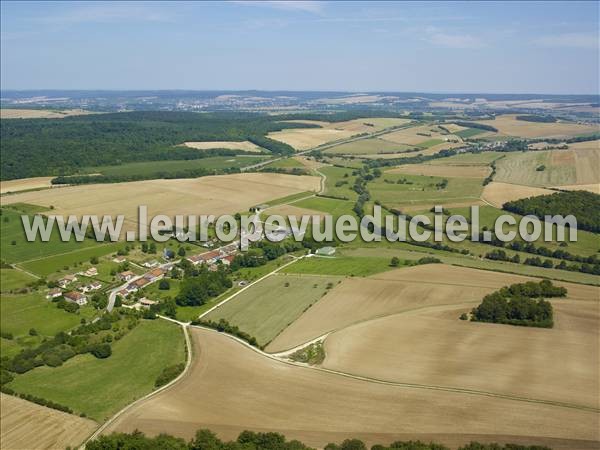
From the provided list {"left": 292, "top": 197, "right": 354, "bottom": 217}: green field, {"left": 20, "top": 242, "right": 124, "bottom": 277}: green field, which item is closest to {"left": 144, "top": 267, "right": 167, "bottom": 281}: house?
{"left": 20, "top": 242, "right": 124, "bottom": 277}: green field

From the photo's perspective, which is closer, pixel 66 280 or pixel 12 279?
pixel 66 280

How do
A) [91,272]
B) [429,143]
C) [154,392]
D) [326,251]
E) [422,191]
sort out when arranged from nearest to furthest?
1. [154,392]
2. [91,272]
3. [326,251]
4. [422,191]
5. [429,143]

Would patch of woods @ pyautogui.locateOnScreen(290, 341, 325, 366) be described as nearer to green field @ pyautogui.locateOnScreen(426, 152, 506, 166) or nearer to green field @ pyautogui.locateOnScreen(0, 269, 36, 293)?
green field @ pyautogui.locateOnScreen(0, 269, 36, 293)

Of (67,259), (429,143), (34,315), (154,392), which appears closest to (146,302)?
(34,315)

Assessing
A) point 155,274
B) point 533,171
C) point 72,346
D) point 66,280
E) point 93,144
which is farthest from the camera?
point 93,144

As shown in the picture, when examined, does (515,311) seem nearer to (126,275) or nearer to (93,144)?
(126,275)

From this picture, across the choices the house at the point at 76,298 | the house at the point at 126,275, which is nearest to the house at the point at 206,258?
the house at the point at 126,275

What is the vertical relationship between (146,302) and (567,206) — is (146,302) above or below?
below

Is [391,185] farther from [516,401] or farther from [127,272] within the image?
[516,401]

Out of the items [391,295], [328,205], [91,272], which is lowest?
[91,272]
